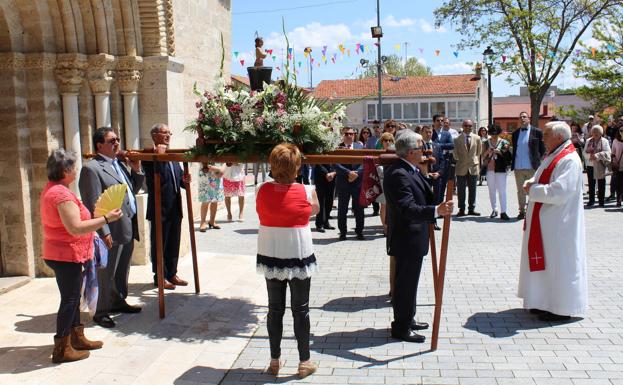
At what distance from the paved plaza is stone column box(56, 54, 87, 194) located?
174 cm

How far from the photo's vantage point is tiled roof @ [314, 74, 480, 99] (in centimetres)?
5481

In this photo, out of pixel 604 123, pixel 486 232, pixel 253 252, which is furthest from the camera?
pixel 604 123

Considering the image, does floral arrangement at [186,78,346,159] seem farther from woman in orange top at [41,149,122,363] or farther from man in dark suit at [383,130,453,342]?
woman in orange top at [41,149,122,363]

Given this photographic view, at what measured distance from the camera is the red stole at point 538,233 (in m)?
5.95

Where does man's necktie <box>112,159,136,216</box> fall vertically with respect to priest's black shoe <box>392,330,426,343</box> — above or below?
above

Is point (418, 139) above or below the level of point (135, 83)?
below

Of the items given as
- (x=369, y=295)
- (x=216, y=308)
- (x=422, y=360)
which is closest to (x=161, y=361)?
(x=216, y=308)

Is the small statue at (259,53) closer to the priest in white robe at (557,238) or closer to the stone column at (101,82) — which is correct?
the stone column at (101,82)

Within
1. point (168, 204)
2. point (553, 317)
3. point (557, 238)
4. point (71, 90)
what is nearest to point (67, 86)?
point (71, 90)

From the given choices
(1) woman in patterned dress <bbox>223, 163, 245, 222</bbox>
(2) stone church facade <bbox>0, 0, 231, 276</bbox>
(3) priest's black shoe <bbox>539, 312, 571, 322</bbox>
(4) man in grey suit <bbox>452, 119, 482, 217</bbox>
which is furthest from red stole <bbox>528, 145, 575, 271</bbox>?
(1) woman in patterned dress <bbox>223, 163, 245, 222</bbox>

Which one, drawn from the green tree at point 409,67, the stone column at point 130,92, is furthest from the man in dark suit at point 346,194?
the green tree at point 409,67

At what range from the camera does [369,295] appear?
23.3 feet

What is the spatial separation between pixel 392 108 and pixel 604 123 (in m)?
32.7

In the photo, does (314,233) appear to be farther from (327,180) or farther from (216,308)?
(216,308)
